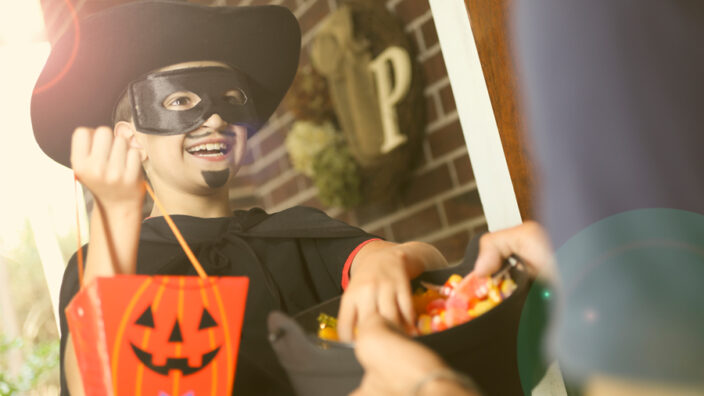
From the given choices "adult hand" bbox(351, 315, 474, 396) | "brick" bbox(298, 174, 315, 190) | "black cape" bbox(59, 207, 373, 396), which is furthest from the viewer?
"brick" bbox(298, 174, 315, 190)

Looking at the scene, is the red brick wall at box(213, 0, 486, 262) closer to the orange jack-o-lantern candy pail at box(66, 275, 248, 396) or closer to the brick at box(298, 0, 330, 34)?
the brick at box(298, 0, 330, 34)

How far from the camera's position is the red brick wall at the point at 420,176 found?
563mm

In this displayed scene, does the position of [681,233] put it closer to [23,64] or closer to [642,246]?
[642,246]

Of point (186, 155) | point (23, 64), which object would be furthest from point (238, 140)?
point (23, 64)

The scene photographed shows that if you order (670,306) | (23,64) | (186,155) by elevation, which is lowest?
(670,306)

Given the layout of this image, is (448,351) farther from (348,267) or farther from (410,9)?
(410,9)

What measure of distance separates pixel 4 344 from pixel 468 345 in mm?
352

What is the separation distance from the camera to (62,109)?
1.64 feet

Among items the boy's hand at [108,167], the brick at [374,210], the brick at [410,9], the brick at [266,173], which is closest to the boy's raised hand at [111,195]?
the boy's hand at [108,167]

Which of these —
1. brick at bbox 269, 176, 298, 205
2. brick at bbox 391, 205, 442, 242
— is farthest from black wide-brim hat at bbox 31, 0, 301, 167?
brick at bbox 391, 205, 442, 242

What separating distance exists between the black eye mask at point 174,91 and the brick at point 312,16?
108 mm

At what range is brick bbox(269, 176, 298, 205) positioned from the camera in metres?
0.56

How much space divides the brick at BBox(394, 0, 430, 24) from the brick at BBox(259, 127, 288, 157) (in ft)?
0.59

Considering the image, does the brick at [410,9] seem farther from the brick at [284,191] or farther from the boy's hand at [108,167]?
the boy's hand at [108,167]
